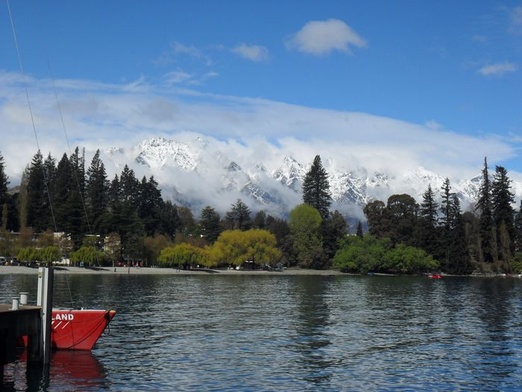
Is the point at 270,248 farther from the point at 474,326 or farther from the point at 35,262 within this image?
the point at 474,326

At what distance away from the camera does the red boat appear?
33.3m

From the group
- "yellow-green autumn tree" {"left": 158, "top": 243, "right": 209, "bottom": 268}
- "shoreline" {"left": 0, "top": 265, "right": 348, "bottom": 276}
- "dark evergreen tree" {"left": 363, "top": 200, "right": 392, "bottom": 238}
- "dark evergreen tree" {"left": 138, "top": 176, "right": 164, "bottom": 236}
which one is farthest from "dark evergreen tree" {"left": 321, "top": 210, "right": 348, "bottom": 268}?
"dark evergreen tree" {"left": 138, "top": 176, "right": 164, "bottom": 236}

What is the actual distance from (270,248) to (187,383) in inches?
5518

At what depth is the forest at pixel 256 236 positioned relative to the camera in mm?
157000

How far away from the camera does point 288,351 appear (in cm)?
3547

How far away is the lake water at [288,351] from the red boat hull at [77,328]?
0.95 meters

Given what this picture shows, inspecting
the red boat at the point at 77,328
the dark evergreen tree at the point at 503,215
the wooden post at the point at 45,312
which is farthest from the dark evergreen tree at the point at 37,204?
the wooden post at the point at 45,312

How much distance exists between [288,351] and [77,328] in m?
11.3

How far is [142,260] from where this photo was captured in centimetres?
16462

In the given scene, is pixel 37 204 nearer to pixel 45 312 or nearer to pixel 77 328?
pixel 77 328

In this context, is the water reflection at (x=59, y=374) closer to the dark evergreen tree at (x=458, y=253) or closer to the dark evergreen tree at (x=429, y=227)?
the dark evergreen tree at (x=458, y=253)

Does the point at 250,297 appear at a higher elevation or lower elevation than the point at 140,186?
lower

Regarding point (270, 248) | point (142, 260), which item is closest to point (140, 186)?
point (142, 260)

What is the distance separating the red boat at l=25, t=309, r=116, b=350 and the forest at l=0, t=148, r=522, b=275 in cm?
11390
